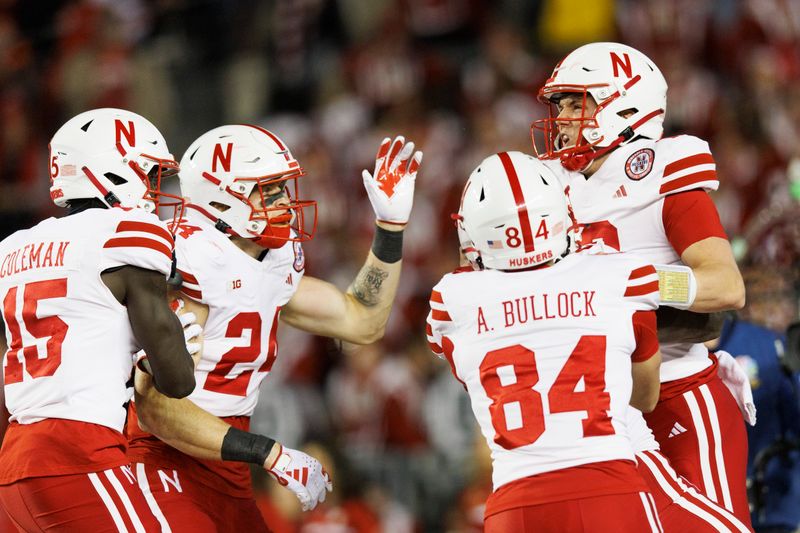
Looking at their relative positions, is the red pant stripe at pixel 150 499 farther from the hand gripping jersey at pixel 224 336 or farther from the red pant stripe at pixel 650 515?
the red pant stripe at pixel 650 515

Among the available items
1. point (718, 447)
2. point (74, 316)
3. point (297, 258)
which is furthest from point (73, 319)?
point (718, 447)

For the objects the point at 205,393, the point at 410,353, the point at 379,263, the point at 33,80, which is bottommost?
the point at 410,353

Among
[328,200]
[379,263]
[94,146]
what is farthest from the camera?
[328,200]

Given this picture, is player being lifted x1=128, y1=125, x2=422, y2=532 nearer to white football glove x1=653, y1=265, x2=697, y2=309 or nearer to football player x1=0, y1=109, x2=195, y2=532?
football player x1=0, y1=109, x2=195, y2=532

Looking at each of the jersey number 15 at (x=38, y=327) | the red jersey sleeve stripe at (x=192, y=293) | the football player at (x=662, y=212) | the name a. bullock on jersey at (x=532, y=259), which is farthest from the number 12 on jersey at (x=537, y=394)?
the jersey number 15 at (x=38, y=327)

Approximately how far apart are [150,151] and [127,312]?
709 millimetres

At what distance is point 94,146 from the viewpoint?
4.65 m

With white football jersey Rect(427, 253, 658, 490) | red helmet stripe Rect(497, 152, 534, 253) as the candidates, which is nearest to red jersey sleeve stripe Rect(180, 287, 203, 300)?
white football jersey Rect(427, 253, 658, 490)

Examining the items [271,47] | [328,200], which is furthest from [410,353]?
[271,47]

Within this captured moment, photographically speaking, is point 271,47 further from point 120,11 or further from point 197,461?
point 197,461

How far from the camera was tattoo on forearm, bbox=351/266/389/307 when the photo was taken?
5543mm

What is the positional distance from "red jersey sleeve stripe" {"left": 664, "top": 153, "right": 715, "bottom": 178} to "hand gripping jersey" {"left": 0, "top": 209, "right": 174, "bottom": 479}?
1.84 metres

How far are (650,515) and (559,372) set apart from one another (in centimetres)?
52

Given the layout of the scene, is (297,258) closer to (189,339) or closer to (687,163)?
(189,339)
